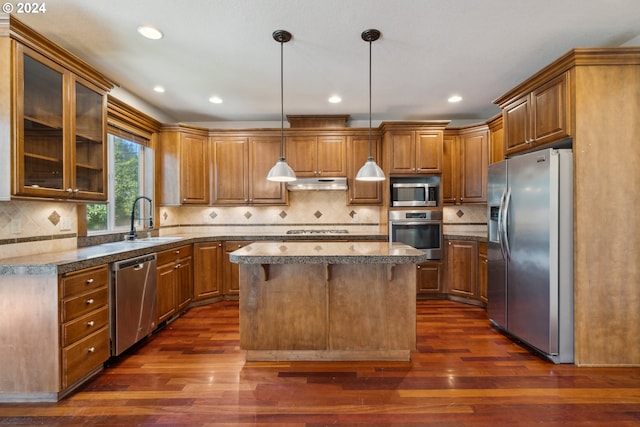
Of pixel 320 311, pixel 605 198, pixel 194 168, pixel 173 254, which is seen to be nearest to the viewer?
pixel 605 198

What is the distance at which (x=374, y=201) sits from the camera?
462 centimetres

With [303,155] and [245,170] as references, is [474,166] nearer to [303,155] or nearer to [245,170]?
[303,155]

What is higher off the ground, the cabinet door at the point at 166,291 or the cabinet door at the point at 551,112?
the cabinet door at the point at 551,112

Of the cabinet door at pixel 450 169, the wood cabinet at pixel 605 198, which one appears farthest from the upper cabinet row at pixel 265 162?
the wood cabinet at pixel 605 198

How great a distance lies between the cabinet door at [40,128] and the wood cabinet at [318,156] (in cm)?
272

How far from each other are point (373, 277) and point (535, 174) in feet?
5.45

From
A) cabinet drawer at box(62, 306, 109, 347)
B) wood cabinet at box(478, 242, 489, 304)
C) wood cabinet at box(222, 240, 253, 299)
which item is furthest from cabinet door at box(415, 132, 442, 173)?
cabinet drawer at box(62, 306, 109, 347)

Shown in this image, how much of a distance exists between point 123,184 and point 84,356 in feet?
7.36

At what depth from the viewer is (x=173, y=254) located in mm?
3596

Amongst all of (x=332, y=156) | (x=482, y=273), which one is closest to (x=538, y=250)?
(x=482, y=273)

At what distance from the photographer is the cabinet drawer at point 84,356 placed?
208 centimetres

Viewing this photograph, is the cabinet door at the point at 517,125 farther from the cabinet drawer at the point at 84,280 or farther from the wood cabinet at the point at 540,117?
the cabinet drawer at the point at 84,280

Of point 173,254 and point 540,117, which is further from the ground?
point 540,117

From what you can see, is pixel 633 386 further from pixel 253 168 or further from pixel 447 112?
pixel 253 168
